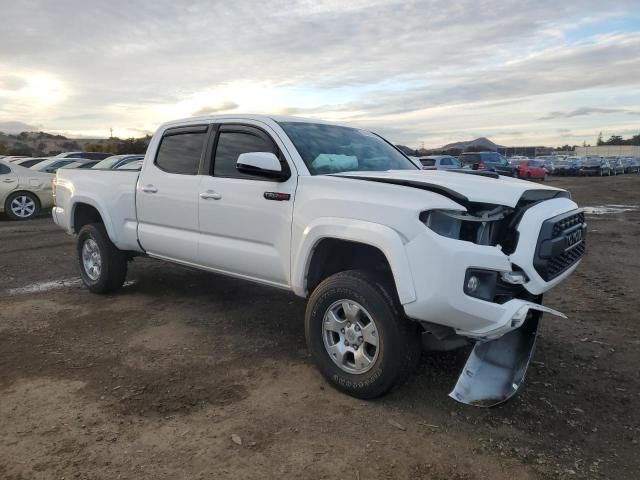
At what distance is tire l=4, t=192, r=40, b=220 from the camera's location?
1365cm

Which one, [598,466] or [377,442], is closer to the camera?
[598,466]

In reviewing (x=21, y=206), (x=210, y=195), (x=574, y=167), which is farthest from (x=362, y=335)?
(x=574, y=167)

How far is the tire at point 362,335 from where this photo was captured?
11.5 feet

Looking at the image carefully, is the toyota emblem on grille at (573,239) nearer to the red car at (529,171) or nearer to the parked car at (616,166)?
the red car at (529,171)

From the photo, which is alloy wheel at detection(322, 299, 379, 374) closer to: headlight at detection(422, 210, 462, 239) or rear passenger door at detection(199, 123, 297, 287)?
rear passenger door at detection(199, 123, 297, 287)

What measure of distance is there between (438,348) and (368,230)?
949 mm

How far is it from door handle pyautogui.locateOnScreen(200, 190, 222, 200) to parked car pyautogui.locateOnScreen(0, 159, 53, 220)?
10.8 meters

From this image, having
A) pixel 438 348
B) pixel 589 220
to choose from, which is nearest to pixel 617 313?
pixel 438 348

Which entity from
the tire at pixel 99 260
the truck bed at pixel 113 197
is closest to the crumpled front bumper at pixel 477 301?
the truck bed at pixel 113 197

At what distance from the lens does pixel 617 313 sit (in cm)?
561

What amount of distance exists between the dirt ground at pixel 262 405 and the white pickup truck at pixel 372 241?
1.02 ft

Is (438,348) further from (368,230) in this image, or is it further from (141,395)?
(141,395)

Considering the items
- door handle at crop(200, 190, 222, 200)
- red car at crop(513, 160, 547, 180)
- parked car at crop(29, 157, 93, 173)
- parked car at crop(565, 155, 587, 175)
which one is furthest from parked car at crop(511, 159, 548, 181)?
door handle at crop(200, 190, 222, 200)

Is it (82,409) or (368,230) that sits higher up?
(368,230)
